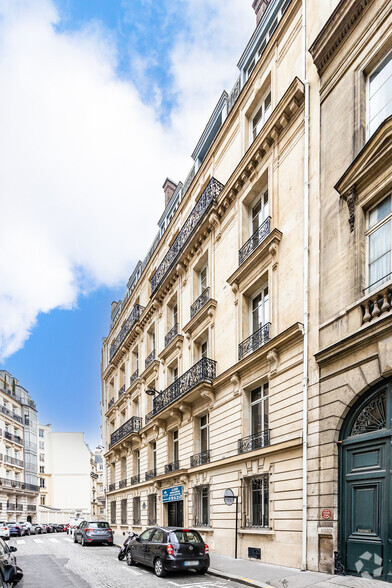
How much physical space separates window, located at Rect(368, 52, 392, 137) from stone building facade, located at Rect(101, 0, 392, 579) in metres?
0.05

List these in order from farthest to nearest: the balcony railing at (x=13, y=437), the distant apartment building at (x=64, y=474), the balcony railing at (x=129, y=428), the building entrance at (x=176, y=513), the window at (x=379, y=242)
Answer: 1. the distant apartment building at (x=64, y=474)
2. the balcony railing at (x=13, y=437)
3. the balcony railing at (x=129, y=428)
4. the building entrance at (x=176, y=513)
5. the window at (x=379, y=242)

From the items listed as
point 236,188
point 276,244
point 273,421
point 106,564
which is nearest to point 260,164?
point 236,188

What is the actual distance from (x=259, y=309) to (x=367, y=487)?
25.5ft

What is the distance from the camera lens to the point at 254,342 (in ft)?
54.4

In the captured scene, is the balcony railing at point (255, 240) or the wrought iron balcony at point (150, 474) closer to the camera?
the balcony railing at point (255, 240)

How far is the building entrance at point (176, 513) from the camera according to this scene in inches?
858

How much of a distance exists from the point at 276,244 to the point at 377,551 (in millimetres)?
8908

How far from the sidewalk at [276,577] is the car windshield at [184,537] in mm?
875

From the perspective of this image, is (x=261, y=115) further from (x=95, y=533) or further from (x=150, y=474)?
(x=95, y=533)

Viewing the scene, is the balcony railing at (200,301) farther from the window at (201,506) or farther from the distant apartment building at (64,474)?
the distant apartment building at (64,474)

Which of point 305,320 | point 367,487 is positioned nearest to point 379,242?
point 305,320

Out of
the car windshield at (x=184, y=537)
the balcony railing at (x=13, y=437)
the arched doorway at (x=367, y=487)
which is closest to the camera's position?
the arched doorway at (x=367, y=487)

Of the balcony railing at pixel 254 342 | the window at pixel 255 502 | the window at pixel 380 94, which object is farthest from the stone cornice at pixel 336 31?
the window at pixel 255 502

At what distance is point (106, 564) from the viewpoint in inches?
640
